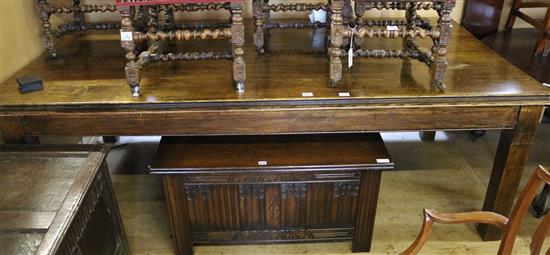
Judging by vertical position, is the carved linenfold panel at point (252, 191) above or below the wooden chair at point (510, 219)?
below

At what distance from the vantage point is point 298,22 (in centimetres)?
247

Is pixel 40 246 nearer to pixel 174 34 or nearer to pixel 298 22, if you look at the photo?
pixel 174 34

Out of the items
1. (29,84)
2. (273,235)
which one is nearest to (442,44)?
(273,235)

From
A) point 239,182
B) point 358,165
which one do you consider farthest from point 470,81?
point 239,182

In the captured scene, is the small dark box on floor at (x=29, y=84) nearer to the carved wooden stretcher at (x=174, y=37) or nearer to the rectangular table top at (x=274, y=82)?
the rectangular table top at (x=274, y=82)

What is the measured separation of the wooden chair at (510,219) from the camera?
117 cm

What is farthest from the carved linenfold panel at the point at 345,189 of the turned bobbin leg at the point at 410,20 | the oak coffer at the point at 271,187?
the turned bobbin leg at the point at 410,20

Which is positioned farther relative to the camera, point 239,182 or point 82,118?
point 239,182

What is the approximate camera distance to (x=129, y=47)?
166cm

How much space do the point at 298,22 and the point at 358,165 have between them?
40.1 inches

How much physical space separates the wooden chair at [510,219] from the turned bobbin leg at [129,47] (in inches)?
43.4

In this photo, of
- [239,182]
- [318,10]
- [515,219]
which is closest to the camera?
[515,219]

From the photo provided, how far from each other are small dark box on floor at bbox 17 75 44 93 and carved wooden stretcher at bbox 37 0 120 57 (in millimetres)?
352

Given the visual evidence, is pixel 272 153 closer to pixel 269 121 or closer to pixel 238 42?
pixel 269 121
